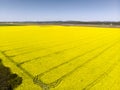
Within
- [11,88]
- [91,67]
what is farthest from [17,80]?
[91,67]

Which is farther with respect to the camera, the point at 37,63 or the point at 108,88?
the point at 37,63

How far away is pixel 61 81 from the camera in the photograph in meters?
9.88

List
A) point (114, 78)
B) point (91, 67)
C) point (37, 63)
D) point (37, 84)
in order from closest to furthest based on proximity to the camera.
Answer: point (37, 84), point (114, 78), point (91, 67), point (37, 63)

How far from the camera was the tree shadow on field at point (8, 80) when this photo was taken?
922cm

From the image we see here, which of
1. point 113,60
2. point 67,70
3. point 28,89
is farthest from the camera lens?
point 113,60

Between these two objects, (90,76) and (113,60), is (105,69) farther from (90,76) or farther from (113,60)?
(113,60)

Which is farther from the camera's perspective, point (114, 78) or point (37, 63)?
point (37, 63)

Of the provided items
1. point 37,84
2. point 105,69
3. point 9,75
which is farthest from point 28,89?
point 105,69

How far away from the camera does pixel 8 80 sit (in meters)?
10.1

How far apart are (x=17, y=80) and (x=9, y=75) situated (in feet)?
3.78

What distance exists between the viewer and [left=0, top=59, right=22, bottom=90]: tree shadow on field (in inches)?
363

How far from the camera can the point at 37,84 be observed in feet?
30.9

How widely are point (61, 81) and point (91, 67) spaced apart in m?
3.40

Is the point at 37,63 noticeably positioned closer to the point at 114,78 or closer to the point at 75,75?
the point at 75,75
